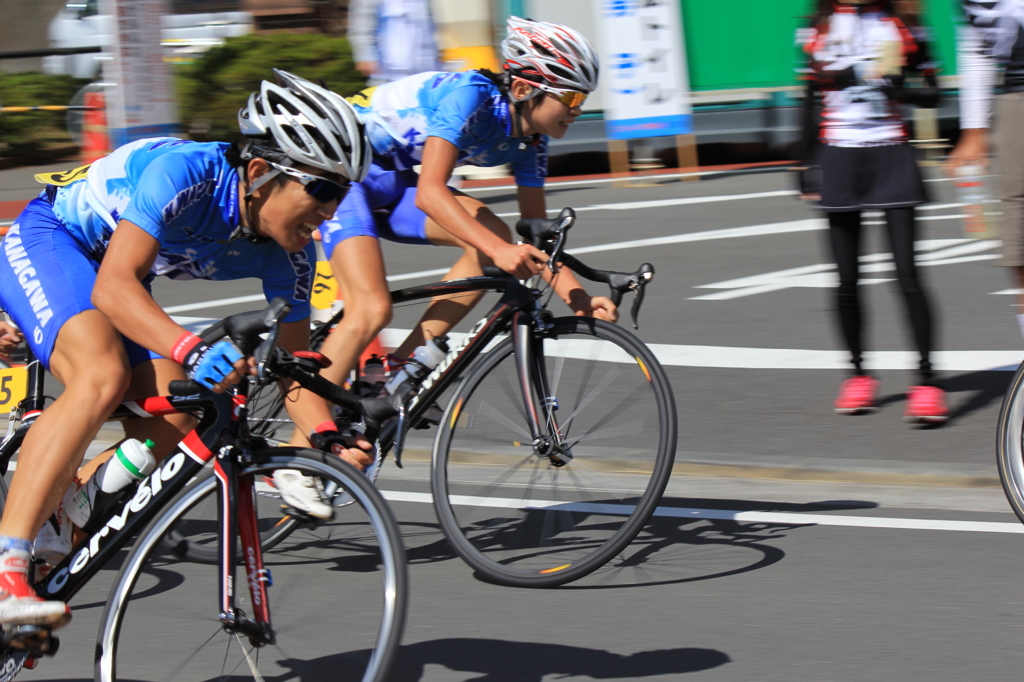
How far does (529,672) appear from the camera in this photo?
12.8ft

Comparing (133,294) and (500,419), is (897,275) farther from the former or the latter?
(133,294)

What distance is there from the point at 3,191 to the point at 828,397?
13119 mm

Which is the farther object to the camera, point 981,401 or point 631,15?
point 631,15

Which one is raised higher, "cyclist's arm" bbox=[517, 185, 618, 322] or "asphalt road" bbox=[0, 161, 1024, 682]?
"cyclist's arm" bbox=[517, 185, 618, 322]

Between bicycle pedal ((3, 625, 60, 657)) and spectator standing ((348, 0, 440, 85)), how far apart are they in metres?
8.16

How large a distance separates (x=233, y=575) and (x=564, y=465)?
184 centimetres

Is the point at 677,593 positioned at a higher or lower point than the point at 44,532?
lower

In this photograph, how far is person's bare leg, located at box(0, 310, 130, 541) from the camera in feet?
11.5

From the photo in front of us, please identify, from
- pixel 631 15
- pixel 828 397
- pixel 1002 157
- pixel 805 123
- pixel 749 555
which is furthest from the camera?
pixel 631 15

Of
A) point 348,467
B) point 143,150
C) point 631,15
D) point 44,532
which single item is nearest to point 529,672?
point 348,467

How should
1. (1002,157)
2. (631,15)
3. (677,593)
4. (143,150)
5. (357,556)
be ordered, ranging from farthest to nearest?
(631,15) < (1002,157) < (677,593) < (143,150) < (357,556)

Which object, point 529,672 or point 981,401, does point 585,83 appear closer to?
point 529,672

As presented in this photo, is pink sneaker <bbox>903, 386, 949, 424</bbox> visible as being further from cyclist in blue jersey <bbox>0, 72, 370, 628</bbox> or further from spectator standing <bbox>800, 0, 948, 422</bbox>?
cyclist in blue jersey <bbox>0, 72, 370, 628</bbox>

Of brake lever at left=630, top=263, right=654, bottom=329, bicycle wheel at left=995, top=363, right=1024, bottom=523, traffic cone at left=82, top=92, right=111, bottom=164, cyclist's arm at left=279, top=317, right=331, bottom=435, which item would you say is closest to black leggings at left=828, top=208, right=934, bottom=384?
bicycle wheel at left=995, top=363, right=1024, bottom=523
